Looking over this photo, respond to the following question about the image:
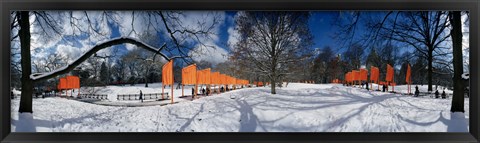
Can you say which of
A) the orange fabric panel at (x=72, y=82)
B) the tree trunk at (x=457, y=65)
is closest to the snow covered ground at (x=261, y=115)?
the tree trunk at (x=457, y=65)

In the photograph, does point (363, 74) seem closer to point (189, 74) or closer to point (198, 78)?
point (198, 78)

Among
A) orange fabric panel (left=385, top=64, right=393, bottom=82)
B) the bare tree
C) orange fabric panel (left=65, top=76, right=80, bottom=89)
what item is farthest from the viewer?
orange fabric panel (left=385, top=64, right=393, bottom=82)

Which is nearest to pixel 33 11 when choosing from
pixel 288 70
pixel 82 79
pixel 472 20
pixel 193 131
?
pixel 82 79

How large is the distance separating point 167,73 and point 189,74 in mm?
281

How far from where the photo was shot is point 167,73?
325cm

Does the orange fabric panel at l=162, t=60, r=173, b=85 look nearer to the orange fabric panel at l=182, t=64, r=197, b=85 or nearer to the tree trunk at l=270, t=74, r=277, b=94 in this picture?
the orange fabric panel at l=182, t=64, r=197, b=85

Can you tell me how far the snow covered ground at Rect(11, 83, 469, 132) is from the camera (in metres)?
3.11

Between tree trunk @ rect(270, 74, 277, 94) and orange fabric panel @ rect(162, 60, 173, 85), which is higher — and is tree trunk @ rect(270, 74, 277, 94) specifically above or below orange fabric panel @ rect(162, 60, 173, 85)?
below

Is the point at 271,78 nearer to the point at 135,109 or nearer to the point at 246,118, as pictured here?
the point at 246,118

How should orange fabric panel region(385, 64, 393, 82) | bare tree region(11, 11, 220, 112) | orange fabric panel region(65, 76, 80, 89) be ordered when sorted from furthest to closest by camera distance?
1. orange fabric panel region(385, 64, 393, 82)
2. orange fabric panel region(65, 76, 80, 89)
3. bare tree region(11, 11, 220, 112)

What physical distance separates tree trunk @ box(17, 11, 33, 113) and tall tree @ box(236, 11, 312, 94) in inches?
101

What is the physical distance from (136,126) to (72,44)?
1.29m

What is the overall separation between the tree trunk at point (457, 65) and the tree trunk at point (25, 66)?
17.0ft

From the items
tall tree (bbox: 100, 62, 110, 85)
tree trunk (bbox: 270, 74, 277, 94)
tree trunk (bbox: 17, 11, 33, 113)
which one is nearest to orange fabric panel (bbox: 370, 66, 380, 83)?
tree trunk (bbox: 270, 74, 277, 94)
